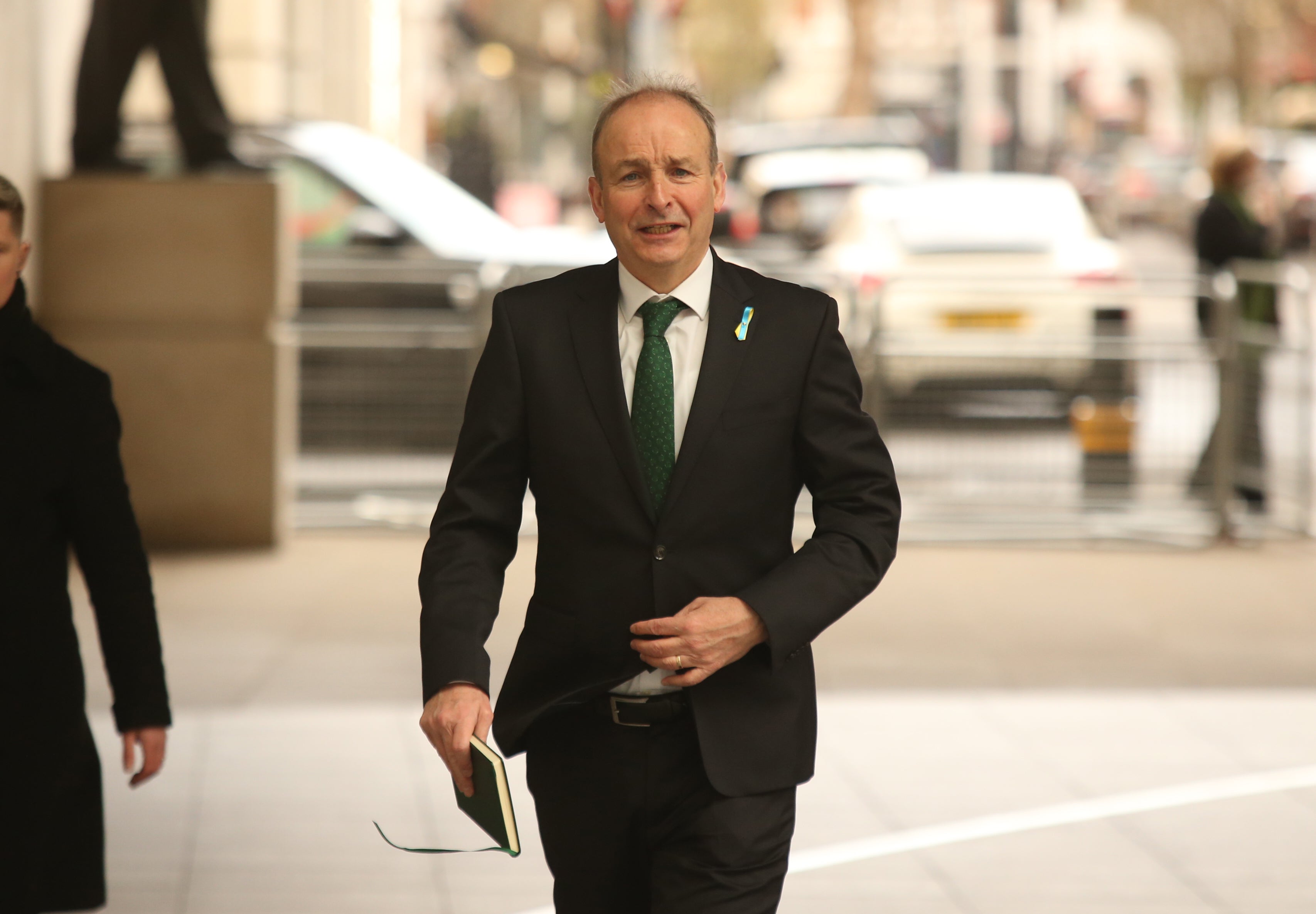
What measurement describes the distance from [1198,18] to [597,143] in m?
63.5

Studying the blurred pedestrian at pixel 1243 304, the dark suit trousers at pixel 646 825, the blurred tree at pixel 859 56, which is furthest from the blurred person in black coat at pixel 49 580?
the blurred tree at pixel 859 56

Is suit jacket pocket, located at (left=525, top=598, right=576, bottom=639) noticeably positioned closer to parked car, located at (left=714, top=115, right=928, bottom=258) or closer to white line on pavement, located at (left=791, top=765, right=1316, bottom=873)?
white line on pavement, located at (left=791, top=765, right=1316, bottom=873)

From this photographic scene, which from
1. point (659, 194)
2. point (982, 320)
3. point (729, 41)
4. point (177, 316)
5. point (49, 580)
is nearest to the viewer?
point (659, 194)

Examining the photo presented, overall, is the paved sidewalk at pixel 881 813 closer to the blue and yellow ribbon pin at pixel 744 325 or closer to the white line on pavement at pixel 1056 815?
the white line on pavement at pixel 1056 815

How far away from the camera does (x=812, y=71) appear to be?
270 ft

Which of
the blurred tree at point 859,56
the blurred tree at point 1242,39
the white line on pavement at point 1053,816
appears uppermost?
the blurred tree at point 1242,39

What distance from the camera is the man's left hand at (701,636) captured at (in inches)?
106

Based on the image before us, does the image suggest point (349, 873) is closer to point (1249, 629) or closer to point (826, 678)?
point (826, 678)

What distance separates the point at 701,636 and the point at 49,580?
1.17 metres

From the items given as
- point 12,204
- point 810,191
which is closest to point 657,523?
point 12,204

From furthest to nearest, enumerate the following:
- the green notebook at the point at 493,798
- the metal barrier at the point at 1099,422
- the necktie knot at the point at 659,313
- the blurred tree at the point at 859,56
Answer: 1. the blurred tree at the point at 859,56
2. the metal barrier at the point at 1099,422
3. the necktie knot at the point at 659,313
4. the green notebook at the point at 493,798

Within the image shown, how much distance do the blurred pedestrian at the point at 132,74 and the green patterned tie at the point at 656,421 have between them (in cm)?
705

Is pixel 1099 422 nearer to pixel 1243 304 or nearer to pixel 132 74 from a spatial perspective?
pixel 1243 304

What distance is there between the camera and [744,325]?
289cm
